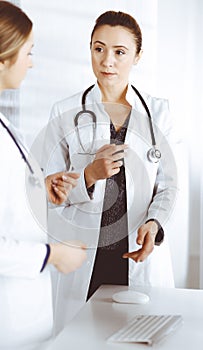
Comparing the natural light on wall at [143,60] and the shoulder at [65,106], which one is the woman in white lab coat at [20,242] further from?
the natural light on wall at [143,60]

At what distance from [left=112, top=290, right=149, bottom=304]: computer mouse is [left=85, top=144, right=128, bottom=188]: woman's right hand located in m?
0.41

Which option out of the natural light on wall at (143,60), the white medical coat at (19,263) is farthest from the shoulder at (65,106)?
the white medical coat at (19,263)

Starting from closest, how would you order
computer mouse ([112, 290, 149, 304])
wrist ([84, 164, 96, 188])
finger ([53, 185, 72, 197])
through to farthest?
1. computer mouse ([112, 290, 149, 304])
2. finger ([53, 185, 72, 197])
3. wrist ([84, 164, 96, 188])

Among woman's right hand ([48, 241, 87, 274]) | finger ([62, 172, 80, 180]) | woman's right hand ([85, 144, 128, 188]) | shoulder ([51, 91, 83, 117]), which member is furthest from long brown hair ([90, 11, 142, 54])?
woman's right hand ([48, 241, 87, 274])

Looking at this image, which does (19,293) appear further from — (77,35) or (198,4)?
(198,4)

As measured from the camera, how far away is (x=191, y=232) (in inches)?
104

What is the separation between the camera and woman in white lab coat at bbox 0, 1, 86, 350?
50.7 inches

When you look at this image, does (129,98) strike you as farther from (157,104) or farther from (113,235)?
(113,235)

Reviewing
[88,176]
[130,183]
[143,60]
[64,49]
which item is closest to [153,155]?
[130,183]

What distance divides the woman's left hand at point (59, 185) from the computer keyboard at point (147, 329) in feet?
1.58

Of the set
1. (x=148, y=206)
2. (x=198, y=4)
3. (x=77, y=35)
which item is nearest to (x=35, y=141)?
(x=77, y=35)

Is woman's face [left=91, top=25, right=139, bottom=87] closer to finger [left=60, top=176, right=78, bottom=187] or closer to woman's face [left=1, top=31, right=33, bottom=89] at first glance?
finger [left=60, top=176, right=78, bottom=187]

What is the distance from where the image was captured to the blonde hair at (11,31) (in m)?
1.36

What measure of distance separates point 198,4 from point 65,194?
43.9 inches
